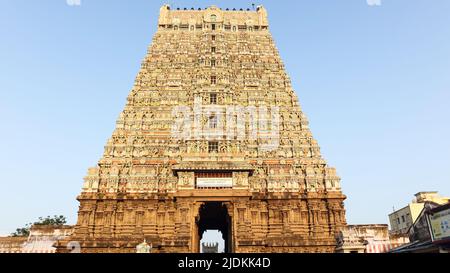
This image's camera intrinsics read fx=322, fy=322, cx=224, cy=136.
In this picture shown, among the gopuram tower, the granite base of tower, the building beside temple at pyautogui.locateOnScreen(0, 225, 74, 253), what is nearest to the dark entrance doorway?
the gopuram tower

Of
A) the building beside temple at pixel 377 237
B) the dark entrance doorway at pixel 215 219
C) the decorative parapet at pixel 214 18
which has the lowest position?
the building beside temple at pixel 377 237

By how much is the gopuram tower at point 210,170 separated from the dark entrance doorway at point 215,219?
0.57 feet

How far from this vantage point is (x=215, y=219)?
38.9 meters

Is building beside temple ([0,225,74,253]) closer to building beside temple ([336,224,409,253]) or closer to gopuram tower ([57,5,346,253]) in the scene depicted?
gopuram tower ([57,5,346,253])

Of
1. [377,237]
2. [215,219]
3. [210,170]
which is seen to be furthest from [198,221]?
[377,237]

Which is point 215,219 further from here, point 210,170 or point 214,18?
point 214,18

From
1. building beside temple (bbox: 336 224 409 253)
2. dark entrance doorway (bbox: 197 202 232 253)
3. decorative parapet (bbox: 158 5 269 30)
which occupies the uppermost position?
decorative parapet (bbox: 158 5 269 30)

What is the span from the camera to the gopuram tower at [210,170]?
3000 cm

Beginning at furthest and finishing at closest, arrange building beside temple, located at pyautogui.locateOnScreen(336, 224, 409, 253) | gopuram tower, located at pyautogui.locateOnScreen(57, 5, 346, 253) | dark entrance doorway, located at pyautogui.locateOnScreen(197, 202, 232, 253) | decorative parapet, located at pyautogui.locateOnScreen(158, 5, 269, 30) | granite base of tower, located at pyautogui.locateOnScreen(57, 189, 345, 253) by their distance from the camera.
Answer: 1. decorative parapet, located at pyautogui.locateOnScreen(158, 5, 269, 30)
2. dark entrance doorway, located at pyautogui.locateOnScreen(197, 202, 232, 253)
3. building beside temple, located at pyautogui.locateOnScreen(336, 224, 409, 253)
4. gopuram tower, located at pyautogui.locateOnScreen(57, 5, 346, 253)
5. granite base of tower, located at pyautogui.locateOnScreen(57, 189, 345, 253)

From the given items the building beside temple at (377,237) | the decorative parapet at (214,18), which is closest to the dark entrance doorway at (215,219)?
the building beside temple at (377,237)

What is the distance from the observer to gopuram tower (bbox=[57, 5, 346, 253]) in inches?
1181

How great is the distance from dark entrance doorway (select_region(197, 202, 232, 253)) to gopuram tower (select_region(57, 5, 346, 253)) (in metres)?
0.17

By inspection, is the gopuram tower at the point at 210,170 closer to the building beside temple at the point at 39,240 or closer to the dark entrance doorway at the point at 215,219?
the dark entrance doorway at the point at 215,219
